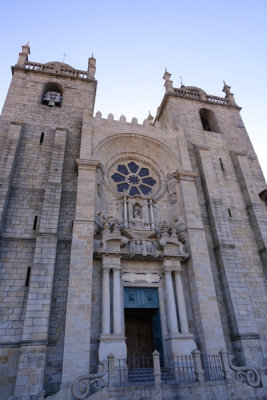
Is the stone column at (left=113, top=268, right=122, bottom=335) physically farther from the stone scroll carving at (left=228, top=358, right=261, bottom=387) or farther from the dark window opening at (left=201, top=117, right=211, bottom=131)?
the dark window opening at (left=201, top=117, right=211, bottom=131)

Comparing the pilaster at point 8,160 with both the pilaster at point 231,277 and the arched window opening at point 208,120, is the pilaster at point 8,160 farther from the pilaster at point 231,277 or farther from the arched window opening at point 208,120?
the arched window opening at point 208,120

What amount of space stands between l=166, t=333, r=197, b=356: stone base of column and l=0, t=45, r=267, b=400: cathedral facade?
4 cm

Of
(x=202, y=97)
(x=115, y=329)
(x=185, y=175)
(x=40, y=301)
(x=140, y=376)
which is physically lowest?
(x=140, y=376)

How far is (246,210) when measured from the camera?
49.3 feet

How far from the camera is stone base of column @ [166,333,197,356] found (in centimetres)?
954

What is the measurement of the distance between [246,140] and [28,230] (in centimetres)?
1574

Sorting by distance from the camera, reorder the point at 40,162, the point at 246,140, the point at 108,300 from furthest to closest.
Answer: the point at 246,140, the point at 40,162, the point at 108,300

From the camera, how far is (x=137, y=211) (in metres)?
13.0

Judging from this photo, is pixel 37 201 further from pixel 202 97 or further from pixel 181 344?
pixel 202 97

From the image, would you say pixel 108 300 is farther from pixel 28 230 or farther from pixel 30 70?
pixel 30 70

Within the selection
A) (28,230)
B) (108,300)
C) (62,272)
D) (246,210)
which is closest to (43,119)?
(28,230)

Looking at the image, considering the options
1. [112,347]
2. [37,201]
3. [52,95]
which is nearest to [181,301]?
[112,347]

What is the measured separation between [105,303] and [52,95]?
44.4 ft

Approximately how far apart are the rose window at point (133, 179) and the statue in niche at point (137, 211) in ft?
3.45
